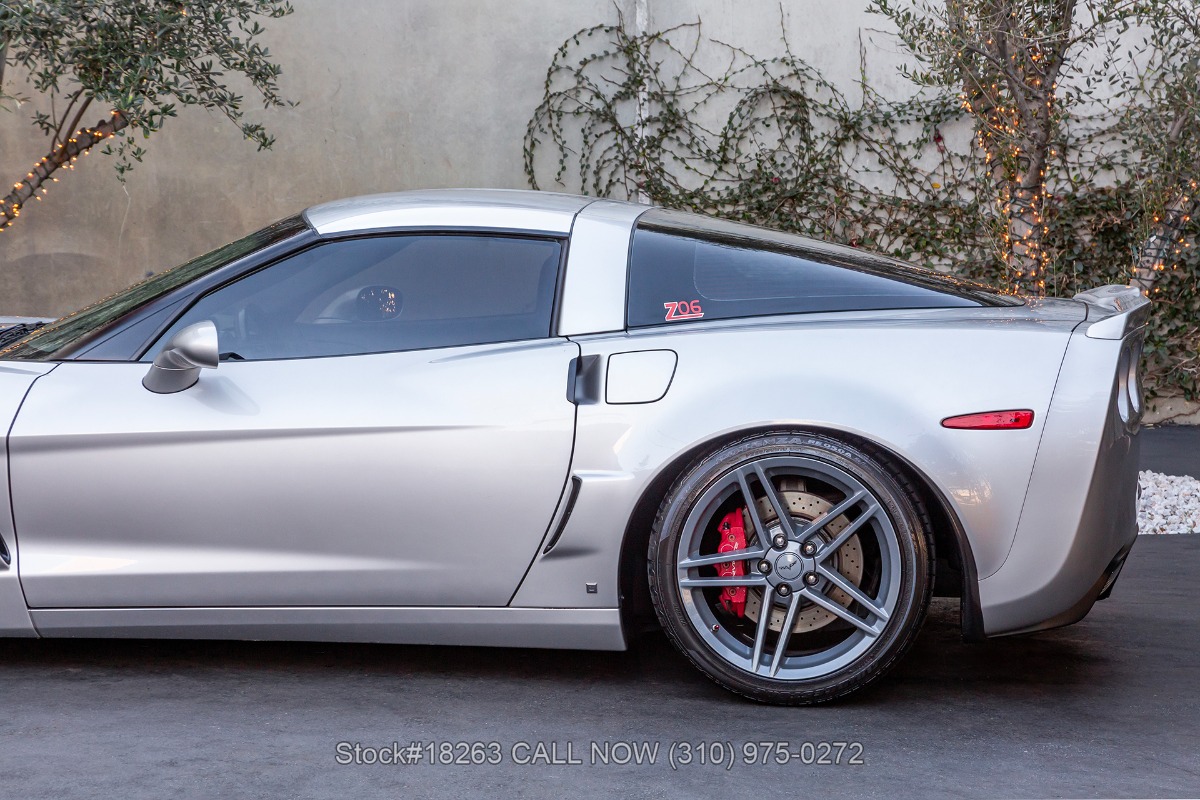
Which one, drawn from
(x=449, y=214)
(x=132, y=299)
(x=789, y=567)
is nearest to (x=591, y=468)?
(x=789, y=567)

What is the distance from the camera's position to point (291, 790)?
2.60 meters

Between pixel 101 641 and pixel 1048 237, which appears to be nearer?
pixel 101 641

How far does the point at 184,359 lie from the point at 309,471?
429 millimetres

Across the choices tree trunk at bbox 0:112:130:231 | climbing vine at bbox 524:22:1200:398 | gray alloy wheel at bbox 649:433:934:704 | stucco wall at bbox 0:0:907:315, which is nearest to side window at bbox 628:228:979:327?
gray alloy wheel at bbox 649:433:934:704

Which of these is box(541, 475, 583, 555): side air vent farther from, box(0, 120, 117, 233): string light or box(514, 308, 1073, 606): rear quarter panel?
box(0, 120, 117, 233): string light

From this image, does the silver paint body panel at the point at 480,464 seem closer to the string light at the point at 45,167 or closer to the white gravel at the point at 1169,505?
the white gravel at the point at 1169,505

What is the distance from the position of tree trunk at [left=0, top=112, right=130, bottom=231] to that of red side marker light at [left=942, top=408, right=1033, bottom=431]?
15.3 feet

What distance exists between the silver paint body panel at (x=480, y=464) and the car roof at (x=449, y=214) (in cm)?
27

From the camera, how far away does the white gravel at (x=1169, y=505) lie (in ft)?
18.2

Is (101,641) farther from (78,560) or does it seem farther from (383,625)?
(383,625)

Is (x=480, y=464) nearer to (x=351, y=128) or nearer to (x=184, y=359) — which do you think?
(x=184, y=359)

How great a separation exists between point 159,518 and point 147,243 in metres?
5.91

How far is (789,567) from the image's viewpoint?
304 cm

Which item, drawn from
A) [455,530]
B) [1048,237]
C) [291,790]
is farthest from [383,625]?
[1048,237]
